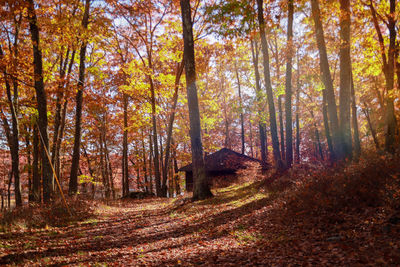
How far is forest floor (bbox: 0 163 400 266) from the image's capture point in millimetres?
4277

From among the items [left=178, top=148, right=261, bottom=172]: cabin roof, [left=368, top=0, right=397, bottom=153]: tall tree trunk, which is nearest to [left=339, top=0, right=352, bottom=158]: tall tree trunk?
[left=368, top=0, right=397, bottom=153]: tall tree trunk

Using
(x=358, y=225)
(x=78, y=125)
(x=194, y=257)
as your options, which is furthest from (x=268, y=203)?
(x=78, y=125)

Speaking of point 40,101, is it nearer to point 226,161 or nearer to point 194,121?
point 194,121

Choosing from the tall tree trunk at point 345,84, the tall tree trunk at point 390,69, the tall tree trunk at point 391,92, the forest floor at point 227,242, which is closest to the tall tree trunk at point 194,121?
the forest floor at point 227,242

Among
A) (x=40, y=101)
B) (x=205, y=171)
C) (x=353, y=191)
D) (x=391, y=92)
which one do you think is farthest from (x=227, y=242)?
(x=391, y=92)

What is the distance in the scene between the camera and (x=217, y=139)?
3572 centimetres

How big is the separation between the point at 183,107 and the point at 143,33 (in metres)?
9.69

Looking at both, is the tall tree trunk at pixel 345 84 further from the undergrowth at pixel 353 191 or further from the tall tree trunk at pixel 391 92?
the undergrowth at pixel 353 191

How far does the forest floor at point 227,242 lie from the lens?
428 centimetres

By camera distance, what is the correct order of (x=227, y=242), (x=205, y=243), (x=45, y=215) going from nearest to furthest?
(x=227, y=242)
(x=205, y=243)
(x=45, y=215)

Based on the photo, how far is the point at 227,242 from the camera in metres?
5.77

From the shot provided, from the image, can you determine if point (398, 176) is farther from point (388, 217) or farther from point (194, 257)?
point (194, 257)

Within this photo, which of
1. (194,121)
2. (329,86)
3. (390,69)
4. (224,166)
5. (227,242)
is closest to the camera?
(227,242)

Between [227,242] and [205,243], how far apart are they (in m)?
0.51
